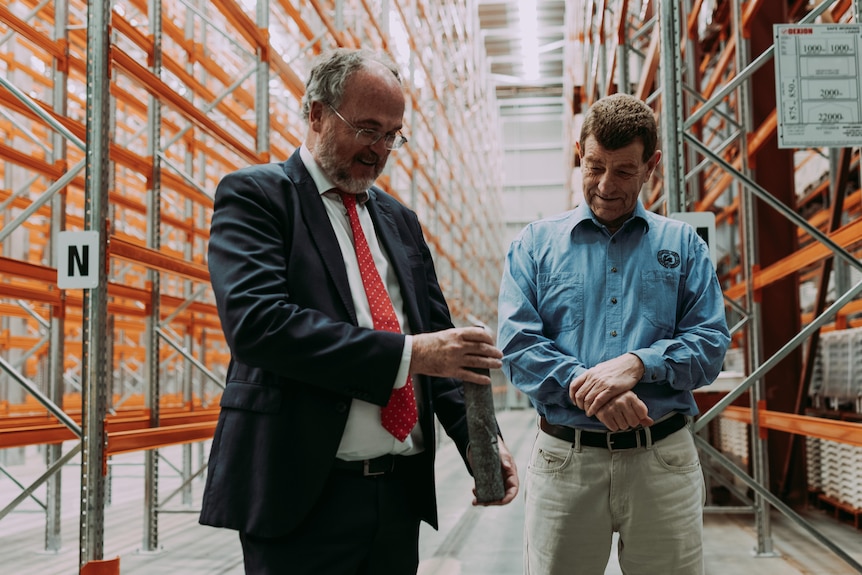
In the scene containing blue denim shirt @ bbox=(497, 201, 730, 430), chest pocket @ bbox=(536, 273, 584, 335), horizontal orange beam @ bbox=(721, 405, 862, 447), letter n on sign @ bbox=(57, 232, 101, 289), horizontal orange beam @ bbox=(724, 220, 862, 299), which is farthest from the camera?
horizontal orange beam @ bbox=(724, 220, 862, 299)

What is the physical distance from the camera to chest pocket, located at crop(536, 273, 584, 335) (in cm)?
205

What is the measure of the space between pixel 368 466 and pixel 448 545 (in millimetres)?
4177

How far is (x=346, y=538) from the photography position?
1.55 metres

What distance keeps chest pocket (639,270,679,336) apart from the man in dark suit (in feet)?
1.73

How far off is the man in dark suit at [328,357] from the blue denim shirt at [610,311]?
27 cm

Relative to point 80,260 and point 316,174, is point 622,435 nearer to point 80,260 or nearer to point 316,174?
point 316,174

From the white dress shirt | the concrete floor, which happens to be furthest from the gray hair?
the concrete floor

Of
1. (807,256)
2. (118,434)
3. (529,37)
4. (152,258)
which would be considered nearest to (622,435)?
(118,434)

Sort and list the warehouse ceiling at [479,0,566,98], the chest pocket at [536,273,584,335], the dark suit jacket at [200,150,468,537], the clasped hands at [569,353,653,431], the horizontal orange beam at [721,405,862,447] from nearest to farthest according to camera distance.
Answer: the dark suit jacket at [200,150,468,537], the clasped hands at [569,353,653,431], the chest pocket at [536,273,584,335], the horizontal orange beam at [721,405,862,447], the warehouse ceiling at [479,0,566,98]

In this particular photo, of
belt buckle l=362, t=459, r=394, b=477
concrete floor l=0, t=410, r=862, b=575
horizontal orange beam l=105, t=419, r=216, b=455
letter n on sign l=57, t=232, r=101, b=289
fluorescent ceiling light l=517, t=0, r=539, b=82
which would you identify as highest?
fluorescent ceiling light l=517, t=0, r=539, b=82

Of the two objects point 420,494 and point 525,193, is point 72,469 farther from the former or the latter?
A: point 525,193

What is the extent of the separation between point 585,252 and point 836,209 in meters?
4.50

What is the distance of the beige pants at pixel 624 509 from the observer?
6.30 feet

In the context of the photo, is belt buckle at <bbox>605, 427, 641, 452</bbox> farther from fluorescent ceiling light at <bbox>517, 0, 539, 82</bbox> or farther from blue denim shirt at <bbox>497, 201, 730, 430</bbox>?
fluorescent ceiling light at <bbox>517, 0, 539, 82</bbox>
